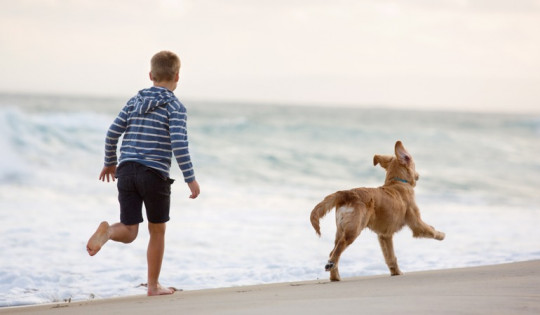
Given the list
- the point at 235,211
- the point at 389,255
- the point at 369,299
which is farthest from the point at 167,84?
the point at 235,211

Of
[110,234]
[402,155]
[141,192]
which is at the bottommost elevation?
[110,234]

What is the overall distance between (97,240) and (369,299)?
1.80m

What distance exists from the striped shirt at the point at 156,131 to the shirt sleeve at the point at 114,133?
0.09 ft

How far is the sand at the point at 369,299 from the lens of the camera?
3451 mm

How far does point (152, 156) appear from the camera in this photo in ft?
15.1

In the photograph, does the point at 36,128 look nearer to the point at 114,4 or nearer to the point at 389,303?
the point at 114,4

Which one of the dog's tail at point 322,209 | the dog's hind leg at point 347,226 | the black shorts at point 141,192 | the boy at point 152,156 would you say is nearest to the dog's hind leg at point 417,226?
the dog's hind leg at point 347,226

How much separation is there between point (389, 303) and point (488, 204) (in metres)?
9.41

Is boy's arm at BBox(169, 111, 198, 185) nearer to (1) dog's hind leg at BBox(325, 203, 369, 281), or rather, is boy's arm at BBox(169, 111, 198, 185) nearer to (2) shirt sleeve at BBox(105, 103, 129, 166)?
(2) shirt sleeve at BBox(105, 103, 129, 166)

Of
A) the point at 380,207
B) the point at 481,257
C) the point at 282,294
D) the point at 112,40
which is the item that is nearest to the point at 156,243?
the point at 282,294

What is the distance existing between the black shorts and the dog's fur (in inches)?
42.1

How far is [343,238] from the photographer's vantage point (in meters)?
5.07

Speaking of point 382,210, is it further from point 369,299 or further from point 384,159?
point 369,299

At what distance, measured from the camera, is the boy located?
4.58 m
